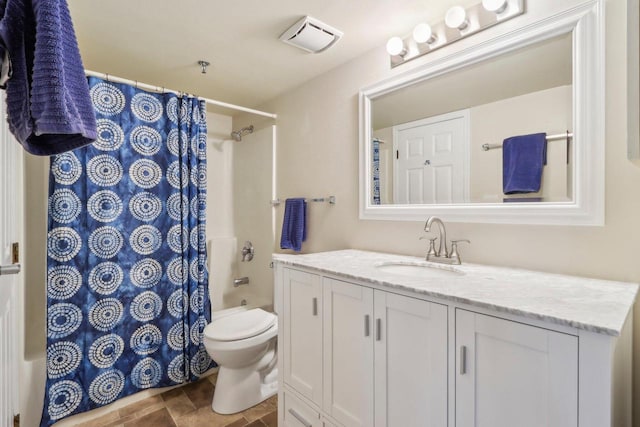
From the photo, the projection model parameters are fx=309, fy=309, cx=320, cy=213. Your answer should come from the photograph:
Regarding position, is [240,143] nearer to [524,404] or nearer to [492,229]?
[492,229]

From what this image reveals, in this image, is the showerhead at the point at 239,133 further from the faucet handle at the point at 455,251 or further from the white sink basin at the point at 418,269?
the faucet handle at the point at 455,251

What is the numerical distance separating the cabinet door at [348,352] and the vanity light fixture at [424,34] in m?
1.28

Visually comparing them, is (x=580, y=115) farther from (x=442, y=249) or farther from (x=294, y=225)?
(x=294, y=225)

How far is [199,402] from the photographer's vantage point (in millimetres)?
1949

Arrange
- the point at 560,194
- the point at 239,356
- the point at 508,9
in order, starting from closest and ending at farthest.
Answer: the point at 560,194 → the point at 508,9 → the point at 239,356

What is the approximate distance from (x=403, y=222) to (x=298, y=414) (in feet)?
3.60

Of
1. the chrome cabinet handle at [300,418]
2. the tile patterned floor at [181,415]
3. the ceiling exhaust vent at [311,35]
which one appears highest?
the ceiling exhaust vent at [311,35]

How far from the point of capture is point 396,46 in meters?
1.68

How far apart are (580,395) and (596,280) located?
1.97 feet

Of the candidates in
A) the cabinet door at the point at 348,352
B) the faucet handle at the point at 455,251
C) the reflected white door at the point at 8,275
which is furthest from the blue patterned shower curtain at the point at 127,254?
the faucet handle at the point at 455,251

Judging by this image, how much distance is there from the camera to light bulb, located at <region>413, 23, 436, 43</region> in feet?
5.09

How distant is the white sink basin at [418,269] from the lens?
4.57 ft

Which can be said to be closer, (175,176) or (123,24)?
(123,24)

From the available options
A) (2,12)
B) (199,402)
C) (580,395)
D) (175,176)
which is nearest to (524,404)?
(580,395)
